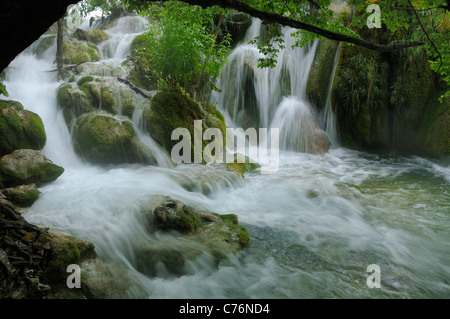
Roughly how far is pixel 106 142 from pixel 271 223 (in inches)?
178

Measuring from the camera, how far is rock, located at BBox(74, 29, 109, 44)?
1488 cm

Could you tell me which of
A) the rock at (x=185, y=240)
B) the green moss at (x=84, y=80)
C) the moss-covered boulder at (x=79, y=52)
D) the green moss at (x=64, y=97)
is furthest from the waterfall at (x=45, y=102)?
the rock at (x=185, y=240)

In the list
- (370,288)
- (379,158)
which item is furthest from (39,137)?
(379,158)

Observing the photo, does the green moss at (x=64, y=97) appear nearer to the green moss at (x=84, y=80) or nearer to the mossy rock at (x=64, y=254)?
the green moss at (x=84, y=80)

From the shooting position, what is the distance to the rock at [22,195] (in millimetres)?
4215

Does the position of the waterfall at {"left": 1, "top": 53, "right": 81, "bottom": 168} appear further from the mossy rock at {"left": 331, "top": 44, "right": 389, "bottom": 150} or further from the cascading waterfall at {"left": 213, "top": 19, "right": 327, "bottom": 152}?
the mossy rock at {"left": 331, "top": 44, "right": 389, "bottom": 150}

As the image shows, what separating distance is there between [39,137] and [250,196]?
4882mm

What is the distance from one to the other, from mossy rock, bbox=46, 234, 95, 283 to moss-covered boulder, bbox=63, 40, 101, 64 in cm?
1254

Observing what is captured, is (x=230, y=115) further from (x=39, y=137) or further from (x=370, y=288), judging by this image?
(x=370, y=288)

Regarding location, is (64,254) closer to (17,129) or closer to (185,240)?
(185,240)

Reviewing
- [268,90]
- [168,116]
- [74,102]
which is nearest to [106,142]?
[168,116]

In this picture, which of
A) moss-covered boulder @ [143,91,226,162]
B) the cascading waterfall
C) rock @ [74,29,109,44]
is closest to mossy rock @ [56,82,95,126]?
moss-covered boulder @ [143,91,226,162]
